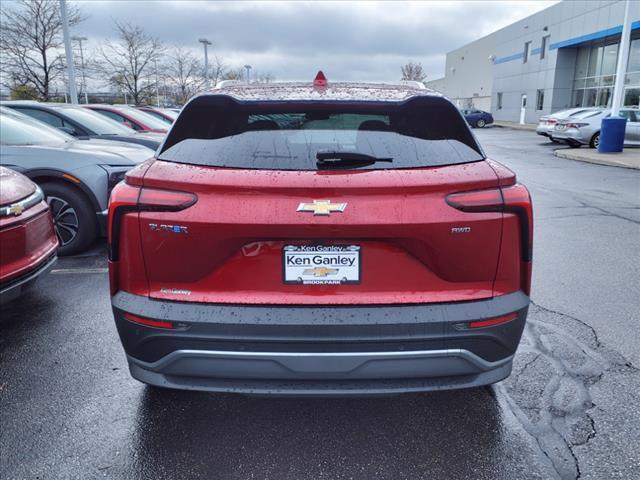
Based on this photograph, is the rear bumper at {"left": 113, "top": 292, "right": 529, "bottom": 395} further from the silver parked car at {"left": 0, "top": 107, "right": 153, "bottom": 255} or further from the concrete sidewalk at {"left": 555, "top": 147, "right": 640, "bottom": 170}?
the concrete sidewalk at {"left": 555, "top": 147, "right": 640, "bottom": 170}

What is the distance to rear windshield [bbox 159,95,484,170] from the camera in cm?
222

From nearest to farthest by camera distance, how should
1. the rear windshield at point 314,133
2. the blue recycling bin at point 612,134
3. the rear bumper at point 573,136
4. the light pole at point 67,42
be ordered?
1. the rear windshield at point 314,133
2. the blue recycling bin at point 612,134
3. the light pole at point 67,42
4. the rear bumper at point 573,136

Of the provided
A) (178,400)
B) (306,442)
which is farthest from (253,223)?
(178,400)

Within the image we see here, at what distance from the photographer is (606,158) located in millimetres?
15141

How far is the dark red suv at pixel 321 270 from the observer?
202 cm

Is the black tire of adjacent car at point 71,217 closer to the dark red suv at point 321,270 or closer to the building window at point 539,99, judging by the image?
the dark red suv at point 321,270

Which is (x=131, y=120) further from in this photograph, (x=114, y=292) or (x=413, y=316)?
(x=413, y=316)

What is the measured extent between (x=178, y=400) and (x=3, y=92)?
32.9m

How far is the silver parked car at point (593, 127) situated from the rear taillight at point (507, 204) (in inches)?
759

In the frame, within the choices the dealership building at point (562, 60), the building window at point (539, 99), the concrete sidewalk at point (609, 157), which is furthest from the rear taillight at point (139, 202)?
the building window at point (539, 99)

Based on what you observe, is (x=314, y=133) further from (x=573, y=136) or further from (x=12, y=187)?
(x=573, y=136)

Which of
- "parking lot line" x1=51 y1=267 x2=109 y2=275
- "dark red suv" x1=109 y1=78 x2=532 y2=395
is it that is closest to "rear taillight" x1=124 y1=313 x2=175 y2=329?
"dark red suv" x1=109 y1=78 x2=532 y2=395

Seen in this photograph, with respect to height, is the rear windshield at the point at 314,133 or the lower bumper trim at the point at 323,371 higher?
the rear windshield at the point at 314,133

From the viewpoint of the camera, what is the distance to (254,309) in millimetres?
2062
